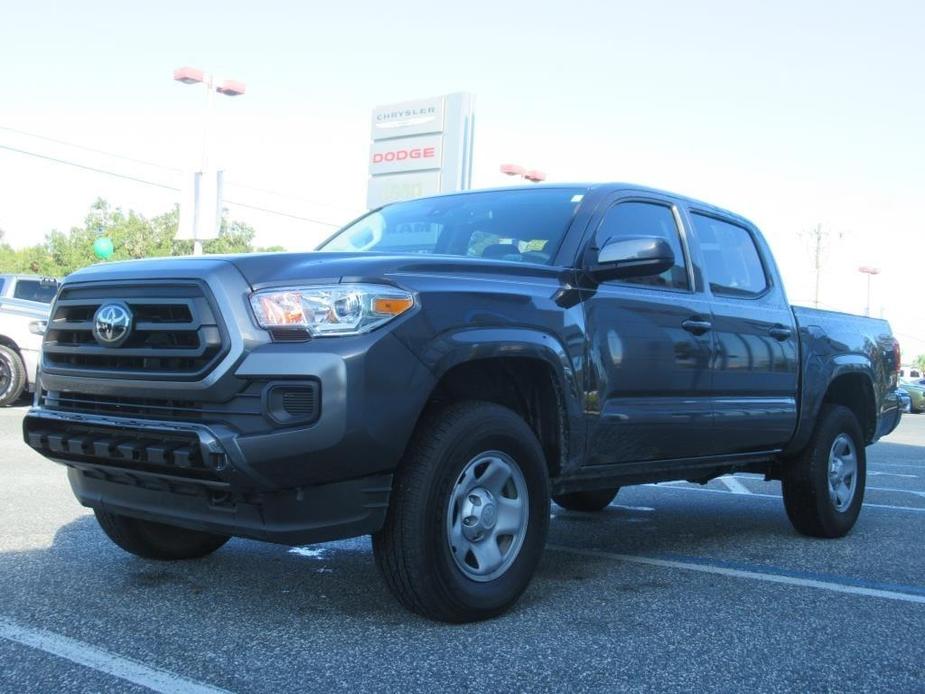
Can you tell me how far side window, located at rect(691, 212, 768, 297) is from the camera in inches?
220

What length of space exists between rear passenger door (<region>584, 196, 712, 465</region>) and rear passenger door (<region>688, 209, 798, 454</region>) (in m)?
0.18

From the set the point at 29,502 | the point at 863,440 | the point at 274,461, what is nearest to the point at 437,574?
the point at 274,461

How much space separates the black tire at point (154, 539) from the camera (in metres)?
4.40

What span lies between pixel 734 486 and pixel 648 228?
4622mm

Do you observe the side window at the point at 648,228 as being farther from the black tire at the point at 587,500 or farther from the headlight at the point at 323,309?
the black tire at the point at 587,500

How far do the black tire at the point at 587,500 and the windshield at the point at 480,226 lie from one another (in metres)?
2.47

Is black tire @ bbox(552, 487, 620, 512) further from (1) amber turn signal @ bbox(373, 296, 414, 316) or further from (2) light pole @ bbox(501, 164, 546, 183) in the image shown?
(2) light pole @ bbox(501, 164, 546, 183)

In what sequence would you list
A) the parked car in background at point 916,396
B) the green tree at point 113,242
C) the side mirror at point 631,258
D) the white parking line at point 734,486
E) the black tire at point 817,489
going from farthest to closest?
the green tree at point 113,242 < the parked car in background at point 916,396 < the white parking line at point 734,486 < the black tire at point 817,489 < the side mirror at point 631,258

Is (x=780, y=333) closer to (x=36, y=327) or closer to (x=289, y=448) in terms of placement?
(x=289, y=448)

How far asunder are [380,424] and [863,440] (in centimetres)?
450

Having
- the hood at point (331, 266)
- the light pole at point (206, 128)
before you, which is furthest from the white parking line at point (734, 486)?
the light pole at point (206, 128)

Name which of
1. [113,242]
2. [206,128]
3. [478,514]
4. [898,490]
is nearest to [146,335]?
[478,514]

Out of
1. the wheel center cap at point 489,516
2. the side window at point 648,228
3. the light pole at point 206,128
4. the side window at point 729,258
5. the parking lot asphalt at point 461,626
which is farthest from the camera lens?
the light pole at point 206,128

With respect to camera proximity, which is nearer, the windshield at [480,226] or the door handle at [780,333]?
the windshield at [480,226]
